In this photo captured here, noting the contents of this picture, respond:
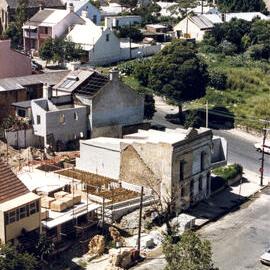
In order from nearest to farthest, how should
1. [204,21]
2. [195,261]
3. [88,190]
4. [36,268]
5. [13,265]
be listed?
A: [195,261], [13,265], [36,268], [88,190], [204,21]

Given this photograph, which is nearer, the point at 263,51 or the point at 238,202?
the point at 238,202

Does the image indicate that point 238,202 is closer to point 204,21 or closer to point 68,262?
point 68,262

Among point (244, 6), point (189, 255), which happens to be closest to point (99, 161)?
point (189, 255)

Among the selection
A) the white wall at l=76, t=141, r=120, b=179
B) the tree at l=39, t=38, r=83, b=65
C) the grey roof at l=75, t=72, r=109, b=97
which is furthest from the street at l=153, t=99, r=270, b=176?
the tree at l=39, t=38, r=83, b=65

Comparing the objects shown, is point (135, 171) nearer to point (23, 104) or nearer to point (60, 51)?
point (23, 104)

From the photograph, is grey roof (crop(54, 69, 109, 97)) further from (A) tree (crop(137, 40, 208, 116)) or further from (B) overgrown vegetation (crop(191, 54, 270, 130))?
(B) overgrown vegetation (crop(191, 54, 270, 130))

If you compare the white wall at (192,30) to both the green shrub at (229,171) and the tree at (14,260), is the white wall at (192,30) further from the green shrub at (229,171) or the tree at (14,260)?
the tree at (14,260)

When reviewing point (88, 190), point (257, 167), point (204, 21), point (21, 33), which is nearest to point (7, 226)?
point (88, 190)
